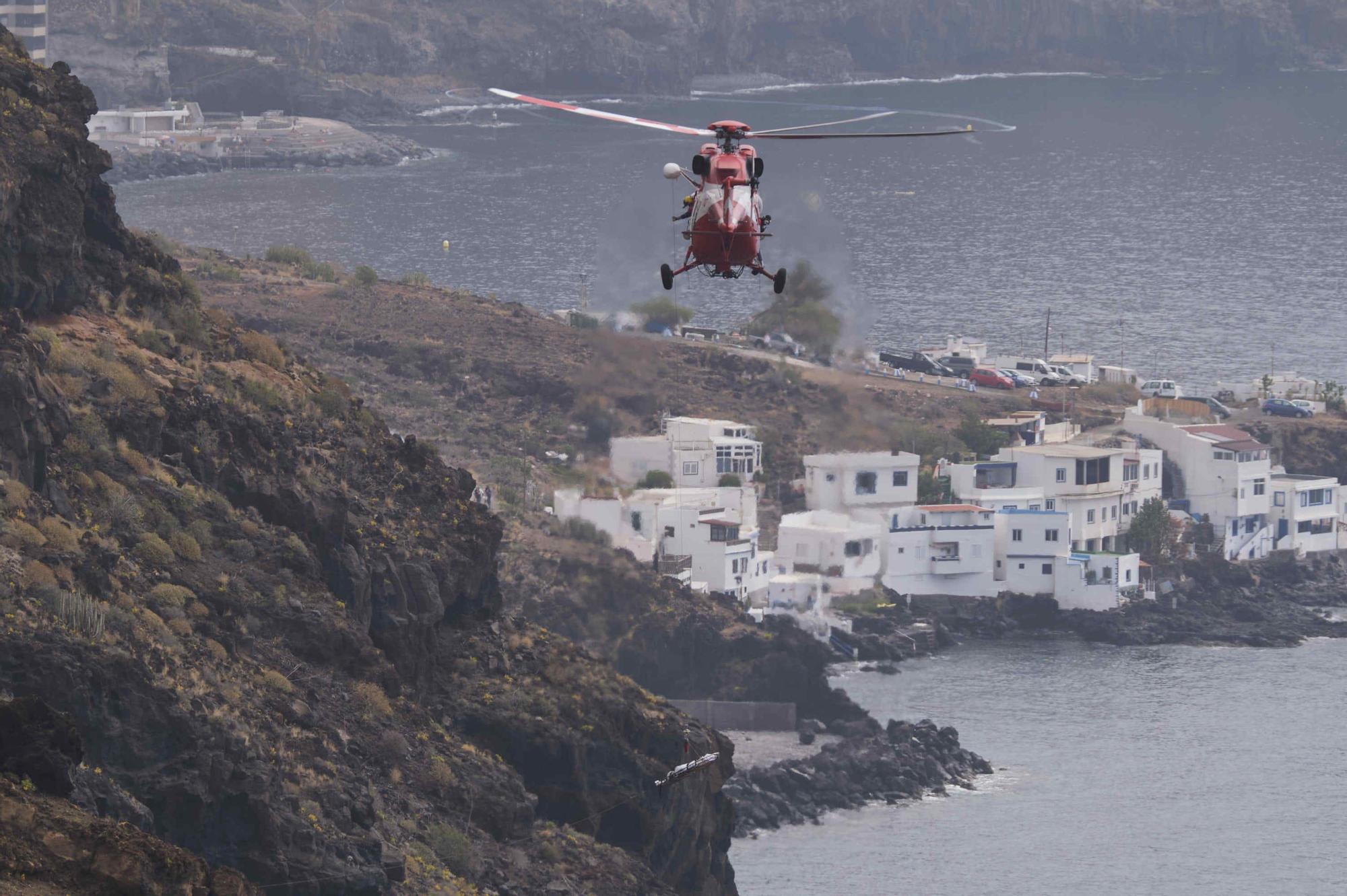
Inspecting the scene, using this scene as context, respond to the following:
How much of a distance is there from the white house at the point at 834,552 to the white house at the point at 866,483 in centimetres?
201

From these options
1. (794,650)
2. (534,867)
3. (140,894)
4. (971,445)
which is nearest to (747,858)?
(794,650)

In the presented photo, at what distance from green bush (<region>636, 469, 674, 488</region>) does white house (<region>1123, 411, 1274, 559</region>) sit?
26.4 meters

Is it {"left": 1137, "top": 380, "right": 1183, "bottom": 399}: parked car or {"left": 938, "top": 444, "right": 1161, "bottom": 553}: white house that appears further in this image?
{"left": 1137, "top": 380, "right": 1183, "bottom": 399}: parked car

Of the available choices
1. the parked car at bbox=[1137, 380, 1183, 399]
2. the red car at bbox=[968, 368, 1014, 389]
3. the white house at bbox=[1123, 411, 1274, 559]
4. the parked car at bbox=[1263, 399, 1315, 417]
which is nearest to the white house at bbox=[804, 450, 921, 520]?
the white house at bbox=[1123, 411, 1274, 559]

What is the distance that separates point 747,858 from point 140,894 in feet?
222

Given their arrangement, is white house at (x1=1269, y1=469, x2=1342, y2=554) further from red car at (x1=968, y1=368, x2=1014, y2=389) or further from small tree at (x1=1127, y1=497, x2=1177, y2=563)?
red car at (x1=968, y1=368, x2=1014, y2=389)

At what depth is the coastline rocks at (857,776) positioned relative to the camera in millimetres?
98750

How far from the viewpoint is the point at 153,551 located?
59469 millimetres

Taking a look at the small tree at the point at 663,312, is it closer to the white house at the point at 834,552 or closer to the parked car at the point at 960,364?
the parked car at the point at 960,364

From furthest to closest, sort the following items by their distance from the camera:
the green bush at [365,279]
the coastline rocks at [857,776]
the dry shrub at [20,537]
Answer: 1. the green bush at [365,279]
2. the coastline rocks at [857,776]
3. the dry shrub at [20,537]

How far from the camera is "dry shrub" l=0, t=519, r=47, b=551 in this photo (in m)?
54.5

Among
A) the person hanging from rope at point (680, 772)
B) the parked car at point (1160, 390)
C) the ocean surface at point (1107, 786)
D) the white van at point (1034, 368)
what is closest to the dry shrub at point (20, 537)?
the person hanging from rope at point (680, 772)

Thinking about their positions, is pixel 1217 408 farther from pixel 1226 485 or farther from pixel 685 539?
pixel 685 539

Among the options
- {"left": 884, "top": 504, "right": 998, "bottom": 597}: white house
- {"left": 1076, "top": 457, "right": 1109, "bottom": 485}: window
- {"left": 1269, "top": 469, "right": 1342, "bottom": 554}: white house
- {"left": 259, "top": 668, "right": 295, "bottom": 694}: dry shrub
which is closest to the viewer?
{"left": 259, "top": 668, "right": 295, "bottom": 694}: dry shrub
